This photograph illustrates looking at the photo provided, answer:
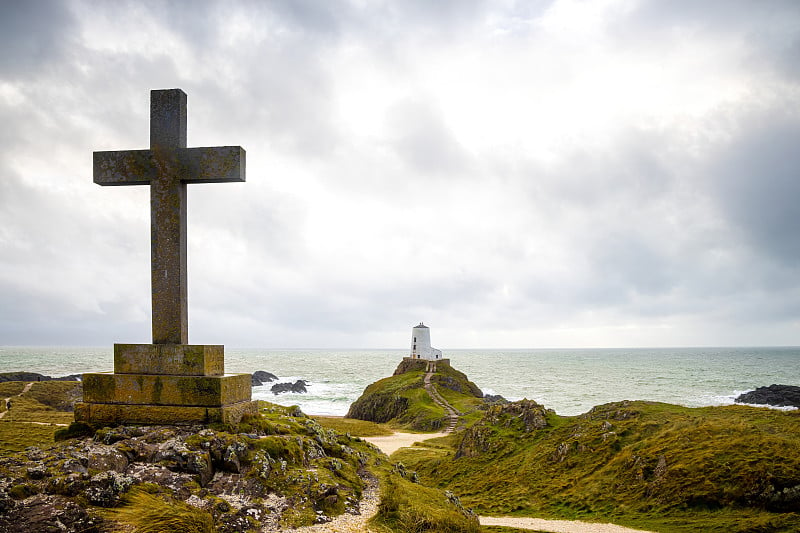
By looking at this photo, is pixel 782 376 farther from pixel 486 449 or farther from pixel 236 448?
pixel 236 448

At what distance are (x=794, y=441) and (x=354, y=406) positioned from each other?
168ft

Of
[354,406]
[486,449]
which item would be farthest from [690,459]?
[354,406]

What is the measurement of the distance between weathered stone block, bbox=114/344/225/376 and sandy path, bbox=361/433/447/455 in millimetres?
24743

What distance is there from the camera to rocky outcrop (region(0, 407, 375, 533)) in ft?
18.7

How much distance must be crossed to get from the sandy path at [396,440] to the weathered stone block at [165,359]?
2474 cm

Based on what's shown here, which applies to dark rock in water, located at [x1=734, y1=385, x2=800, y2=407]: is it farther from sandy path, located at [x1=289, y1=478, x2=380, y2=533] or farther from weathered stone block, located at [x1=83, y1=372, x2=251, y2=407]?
weathered stone block, located at [x1=83, y1=372, x2=251, y2=407]

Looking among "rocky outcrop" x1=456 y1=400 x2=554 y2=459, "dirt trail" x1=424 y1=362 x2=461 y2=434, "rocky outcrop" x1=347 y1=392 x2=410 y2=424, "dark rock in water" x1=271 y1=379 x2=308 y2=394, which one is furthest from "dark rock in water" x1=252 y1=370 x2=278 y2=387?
"rocky outcrop" x1=456 y1=400 x2=554 y2=459

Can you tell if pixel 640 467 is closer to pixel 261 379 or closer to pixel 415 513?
pixel 415 513

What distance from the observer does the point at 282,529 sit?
642 cm

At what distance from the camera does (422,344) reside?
280ft

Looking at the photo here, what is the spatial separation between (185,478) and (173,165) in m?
5.26

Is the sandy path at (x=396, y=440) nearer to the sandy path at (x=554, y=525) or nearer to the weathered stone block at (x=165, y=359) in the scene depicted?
the sandy path at (x=554, y=525)

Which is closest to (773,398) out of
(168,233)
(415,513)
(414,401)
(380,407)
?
(414,401)

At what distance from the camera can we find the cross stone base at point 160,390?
8.32 m
